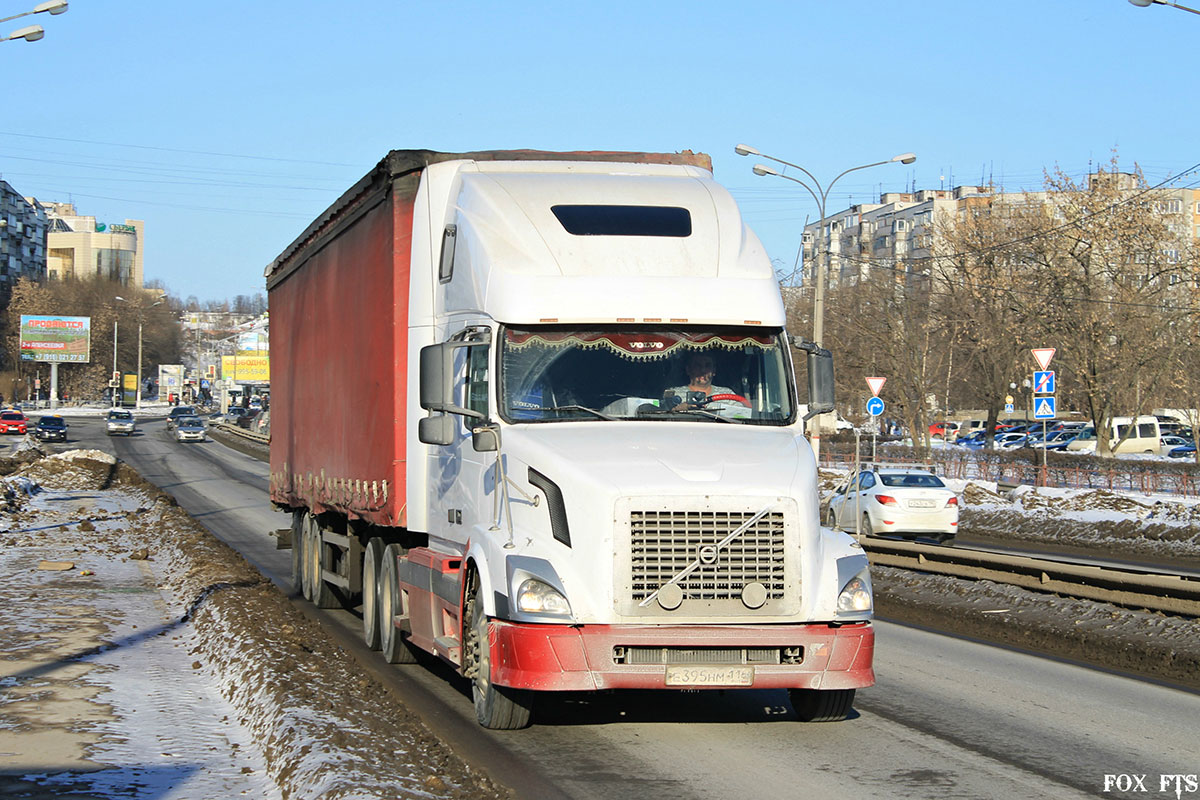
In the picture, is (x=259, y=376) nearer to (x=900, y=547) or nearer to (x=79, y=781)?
(x=900, y=547)

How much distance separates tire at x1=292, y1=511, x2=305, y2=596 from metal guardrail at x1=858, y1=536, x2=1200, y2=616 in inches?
336

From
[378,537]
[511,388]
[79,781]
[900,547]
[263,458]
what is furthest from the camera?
[263,458]

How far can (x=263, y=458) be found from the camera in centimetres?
6700

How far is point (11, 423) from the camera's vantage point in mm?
84062

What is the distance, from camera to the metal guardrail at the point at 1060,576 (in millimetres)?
14070

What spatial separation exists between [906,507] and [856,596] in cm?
1979

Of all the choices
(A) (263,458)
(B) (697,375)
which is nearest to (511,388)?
(B) (697,375)

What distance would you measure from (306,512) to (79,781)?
35.0 ft

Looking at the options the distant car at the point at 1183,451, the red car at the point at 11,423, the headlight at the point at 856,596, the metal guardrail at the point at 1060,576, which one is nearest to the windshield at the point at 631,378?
the headlight at the point at 856,596

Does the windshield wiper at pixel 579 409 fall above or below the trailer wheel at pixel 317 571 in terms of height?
above

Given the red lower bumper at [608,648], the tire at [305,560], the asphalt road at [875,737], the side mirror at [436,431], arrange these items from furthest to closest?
the tire at [305,560], the side mirror at [436,431], the red lower bumper at [608,648], the asphalt road at [875,737]

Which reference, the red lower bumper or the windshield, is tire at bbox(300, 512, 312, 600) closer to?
the windshield

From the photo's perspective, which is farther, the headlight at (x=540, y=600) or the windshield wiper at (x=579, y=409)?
the windshield wiper at (x=579, y=409)

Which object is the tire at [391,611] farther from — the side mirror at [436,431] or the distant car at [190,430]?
the distant car at [190,430]
